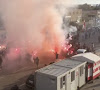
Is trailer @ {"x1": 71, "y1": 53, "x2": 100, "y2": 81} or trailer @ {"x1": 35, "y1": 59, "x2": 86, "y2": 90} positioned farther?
trailer @ {"x1": 71, "y1": 53, "x2": 100, "y2": 81}

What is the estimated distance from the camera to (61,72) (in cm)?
905

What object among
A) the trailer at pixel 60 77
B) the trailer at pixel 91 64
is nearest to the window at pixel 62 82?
the trailer at pixel 60 77

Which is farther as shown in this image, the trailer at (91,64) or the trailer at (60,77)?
the trailer at (91,64)

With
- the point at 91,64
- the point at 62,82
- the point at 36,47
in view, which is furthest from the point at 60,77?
the point at 36,47

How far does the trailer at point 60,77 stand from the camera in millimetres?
8680

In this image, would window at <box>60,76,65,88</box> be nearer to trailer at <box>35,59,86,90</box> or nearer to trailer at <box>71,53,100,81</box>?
trailer at <box>35,59,86,90</box>

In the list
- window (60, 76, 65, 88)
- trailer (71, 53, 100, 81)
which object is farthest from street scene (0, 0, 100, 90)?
window (60, 76, 65, 88)

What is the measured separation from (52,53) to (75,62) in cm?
735

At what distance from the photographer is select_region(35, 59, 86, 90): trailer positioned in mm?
8680

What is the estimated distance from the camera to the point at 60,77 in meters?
8.66

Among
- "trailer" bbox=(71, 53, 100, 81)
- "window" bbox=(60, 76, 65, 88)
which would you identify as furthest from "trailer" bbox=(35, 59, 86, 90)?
"trailer" bbox=(71, 53, 100, 81)

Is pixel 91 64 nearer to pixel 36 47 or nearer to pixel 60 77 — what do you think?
pixel 60 77

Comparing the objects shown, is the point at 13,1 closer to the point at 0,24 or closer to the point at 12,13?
the point at 12,13

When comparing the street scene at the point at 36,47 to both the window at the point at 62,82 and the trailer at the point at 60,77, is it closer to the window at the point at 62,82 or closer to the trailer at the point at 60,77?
the trailer at the point at 60,77
